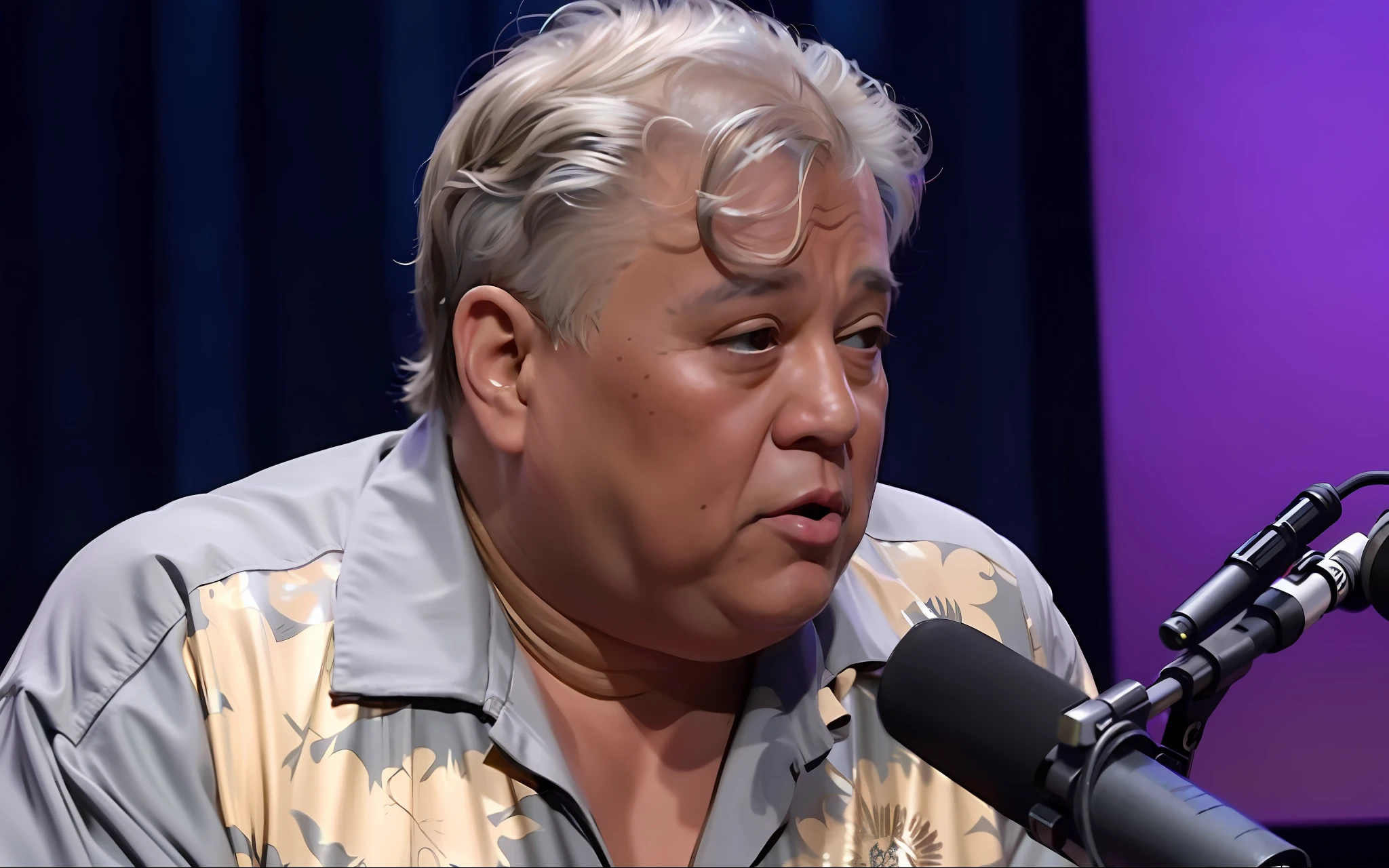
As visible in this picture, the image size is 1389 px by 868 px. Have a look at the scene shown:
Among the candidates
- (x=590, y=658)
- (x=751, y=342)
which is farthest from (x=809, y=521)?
(x=590, y=658)

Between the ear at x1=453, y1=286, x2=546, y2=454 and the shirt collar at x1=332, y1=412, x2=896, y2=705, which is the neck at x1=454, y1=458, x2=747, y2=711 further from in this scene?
the ear at x1=453, y1=286, x2=546, y2=454

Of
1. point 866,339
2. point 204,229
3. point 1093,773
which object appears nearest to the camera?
point 1093,773

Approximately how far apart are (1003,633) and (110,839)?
855 mm

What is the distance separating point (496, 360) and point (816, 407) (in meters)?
0.29

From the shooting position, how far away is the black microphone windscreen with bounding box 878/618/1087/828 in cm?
77

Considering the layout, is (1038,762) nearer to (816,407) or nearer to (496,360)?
(816,407)

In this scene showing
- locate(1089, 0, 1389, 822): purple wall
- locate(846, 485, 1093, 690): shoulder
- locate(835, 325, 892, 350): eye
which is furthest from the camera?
locate(1089, 0, 1389, 822): purple wall

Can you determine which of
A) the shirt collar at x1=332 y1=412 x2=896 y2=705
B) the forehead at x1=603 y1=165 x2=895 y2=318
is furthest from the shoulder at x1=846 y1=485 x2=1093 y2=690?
the forehead at x1=603 y1=165 x2=895 y2=318

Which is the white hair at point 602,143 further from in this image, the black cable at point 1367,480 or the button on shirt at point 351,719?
the black cable at point 1367,480

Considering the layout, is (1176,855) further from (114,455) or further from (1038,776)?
(114,455)

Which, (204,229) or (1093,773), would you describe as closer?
(1093,773)

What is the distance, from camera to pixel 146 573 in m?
1.15

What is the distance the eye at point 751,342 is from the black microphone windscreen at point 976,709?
30 cm

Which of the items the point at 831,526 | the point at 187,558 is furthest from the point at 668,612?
the point at 187,558
